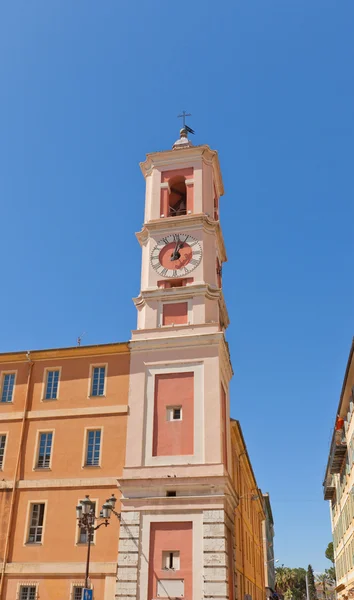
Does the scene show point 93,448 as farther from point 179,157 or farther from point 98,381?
point 179,157

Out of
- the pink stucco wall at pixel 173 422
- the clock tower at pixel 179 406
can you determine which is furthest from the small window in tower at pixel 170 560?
the pink stucco wall at pixel 173 422

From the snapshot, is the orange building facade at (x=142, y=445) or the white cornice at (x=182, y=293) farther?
the white cornice at (x=182, y=293)

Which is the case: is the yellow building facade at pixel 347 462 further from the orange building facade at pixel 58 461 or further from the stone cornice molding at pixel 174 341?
the orange building facade at pixel 58 461

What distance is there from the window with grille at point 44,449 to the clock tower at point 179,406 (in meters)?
4.11

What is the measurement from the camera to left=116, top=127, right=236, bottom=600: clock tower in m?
22.9

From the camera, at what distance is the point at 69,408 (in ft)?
90.2

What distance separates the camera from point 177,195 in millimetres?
34219

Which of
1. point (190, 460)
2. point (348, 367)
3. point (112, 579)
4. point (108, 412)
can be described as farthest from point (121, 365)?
point (348, 367)

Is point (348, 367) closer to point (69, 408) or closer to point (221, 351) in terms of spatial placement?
point (221, 351)

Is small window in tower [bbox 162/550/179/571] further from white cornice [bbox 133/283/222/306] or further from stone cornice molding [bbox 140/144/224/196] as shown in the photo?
stone cornice molding [bbox 140/144/224/196]

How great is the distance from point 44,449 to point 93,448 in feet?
8.08

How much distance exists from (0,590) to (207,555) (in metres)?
9.22

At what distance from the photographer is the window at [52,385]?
28.2 meters

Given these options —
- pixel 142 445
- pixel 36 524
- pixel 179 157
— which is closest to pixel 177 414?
pixel 142 445
